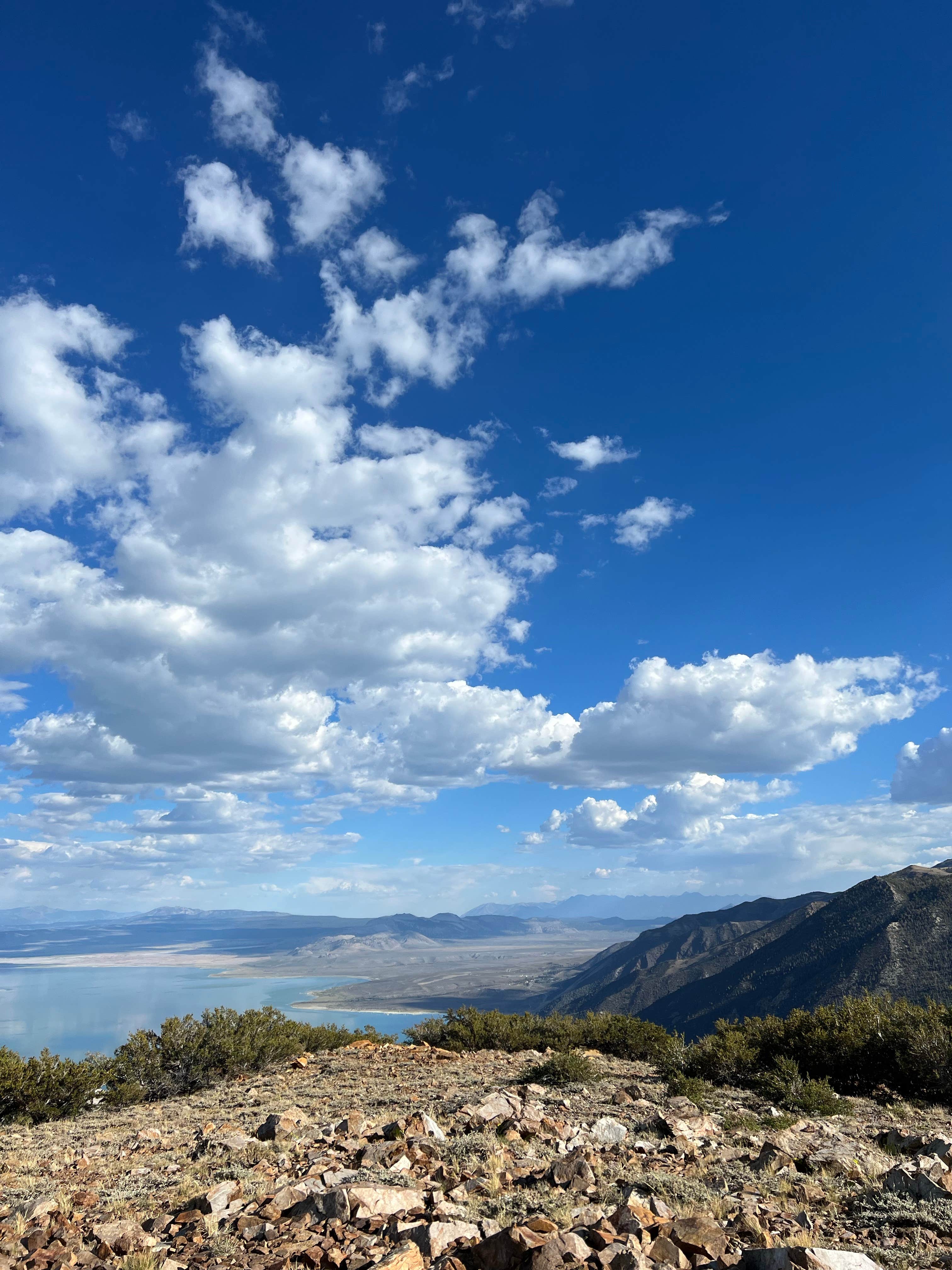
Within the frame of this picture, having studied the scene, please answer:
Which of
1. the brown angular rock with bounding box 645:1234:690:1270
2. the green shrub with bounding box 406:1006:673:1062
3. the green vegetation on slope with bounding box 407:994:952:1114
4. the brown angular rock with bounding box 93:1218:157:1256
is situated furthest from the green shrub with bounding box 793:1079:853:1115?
the brown angular rock with bounding box 93:1218:157:1256

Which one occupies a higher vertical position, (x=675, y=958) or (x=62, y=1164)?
(x=62, y=1164)

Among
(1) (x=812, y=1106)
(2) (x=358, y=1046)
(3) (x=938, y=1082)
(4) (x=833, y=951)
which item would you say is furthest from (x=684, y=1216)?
(4) (x=833, y=951)

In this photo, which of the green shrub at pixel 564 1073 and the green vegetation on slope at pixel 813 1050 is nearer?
the green vegetation on slope at pixel 813 1050

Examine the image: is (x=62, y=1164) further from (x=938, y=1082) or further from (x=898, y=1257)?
(x=938, y=1082)

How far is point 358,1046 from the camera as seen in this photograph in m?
26.8

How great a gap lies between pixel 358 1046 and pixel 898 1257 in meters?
23.4

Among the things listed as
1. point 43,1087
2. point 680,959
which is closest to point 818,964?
point 680,959

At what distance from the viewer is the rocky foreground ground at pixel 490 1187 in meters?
7.58

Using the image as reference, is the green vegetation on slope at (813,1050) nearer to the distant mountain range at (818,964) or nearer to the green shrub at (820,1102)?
the green shrub at (820,1102)

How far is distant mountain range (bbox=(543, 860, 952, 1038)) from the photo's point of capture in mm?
86750

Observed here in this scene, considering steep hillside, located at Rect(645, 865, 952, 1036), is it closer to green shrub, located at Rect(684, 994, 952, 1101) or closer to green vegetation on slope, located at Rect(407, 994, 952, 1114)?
green vegetation on slope, located at Rect(407, 994, 952, 1114)

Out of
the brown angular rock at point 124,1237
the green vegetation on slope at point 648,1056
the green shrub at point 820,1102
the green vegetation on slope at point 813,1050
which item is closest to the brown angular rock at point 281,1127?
the brown angular rock at point 124,1237

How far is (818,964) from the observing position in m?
101

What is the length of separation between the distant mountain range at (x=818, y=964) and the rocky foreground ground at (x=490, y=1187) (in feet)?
196
